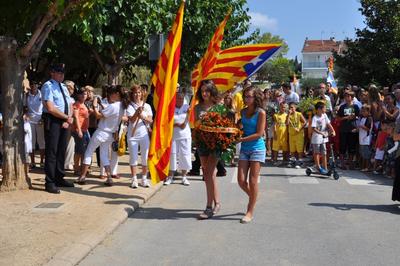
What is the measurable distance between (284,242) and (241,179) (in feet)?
4.46

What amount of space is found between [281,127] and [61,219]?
27.4 feet

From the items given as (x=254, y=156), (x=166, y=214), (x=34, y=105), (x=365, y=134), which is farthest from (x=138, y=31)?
(x=254, y=156)

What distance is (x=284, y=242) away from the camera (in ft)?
20.9

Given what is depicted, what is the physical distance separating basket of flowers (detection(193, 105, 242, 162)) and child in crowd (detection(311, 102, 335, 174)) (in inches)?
201

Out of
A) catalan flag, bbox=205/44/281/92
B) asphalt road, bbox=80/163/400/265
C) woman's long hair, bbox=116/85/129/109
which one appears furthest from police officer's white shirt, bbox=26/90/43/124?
catalan flag, bbox=205/44/281/92

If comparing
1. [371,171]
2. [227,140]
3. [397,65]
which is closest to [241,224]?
[227,140]

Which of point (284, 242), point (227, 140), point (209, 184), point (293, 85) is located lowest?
point (284, 242)

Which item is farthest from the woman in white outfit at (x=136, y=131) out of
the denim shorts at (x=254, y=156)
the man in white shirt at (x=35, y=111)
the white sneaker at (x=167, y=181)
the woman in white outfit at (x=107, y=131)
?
the man in white shirt at (x=35, y=111)

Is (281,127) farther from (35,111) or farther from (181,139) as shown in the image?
(35,111)

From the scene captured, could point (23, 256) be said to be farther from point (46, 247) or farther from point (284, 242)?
point (284, 242)

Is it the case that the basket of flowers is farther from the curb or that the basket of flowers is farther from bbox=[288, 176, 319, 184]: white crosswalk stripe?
bbox=[288, 176, 319, 184]: white crosswalk stripe

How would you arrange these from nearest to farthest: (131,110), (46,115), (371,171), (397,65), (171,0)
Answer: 1. (46,115)
2. (131,110)
3. (371,171)
4. (171,0)
5. (397,65)

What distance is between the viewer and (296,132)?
1399 cm

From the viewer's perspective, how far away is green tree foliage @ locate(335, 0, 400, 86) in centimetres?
2483
